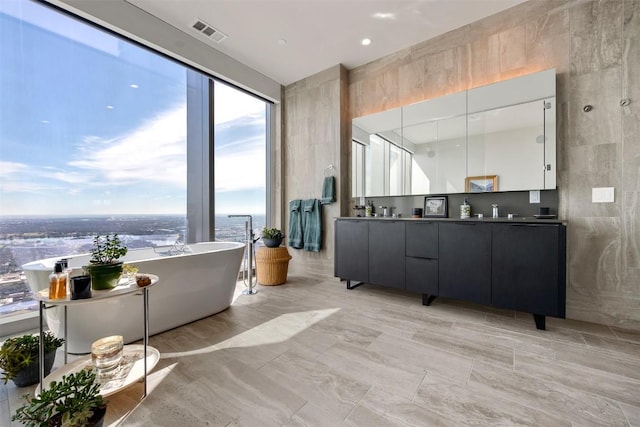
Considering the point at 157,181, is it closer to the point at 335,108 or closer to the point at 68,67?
the point at 68,67

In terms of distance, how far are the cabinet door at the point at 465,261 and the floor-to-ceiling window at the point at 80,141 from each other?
3.03 m

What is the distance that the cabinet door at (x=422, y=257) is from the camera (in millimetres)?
2672

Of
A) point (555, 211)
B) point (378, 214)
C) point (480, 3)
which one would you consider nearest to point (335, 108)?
point (378, 214)

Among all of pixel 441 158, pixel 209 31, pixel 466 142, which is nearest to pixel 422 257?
pixel 441 158

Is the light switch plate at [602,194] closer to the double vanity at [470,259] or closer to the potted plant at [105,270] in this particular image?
the double vanity at [470,259]

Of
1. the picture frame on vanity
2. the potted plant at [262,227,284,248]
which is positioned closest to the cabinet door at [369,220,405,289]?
the picture frame on vanity

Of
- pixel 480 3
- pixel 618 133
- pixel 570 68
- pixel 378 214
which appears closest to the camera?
pixel 618 133

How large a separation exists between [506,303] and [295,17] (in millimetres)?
3479

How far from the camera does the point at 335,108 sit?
12.7 ft

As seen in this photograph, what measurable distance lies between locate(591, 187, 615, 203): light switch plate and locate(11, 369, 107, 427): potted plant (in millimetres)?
3641

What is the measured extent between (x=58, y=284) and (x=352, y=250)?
8.55 ft

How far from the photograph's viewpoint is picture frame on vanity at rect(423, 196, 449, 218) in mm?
3096

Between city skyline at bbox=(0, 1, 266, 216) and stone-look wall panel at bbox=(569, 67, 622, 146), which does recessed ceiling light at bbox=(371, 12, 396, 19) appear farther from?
city skyline at bbox=(0, 1, 266, 216)


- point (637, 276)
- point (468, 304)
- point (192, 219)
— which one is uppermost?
point (192, 219)
